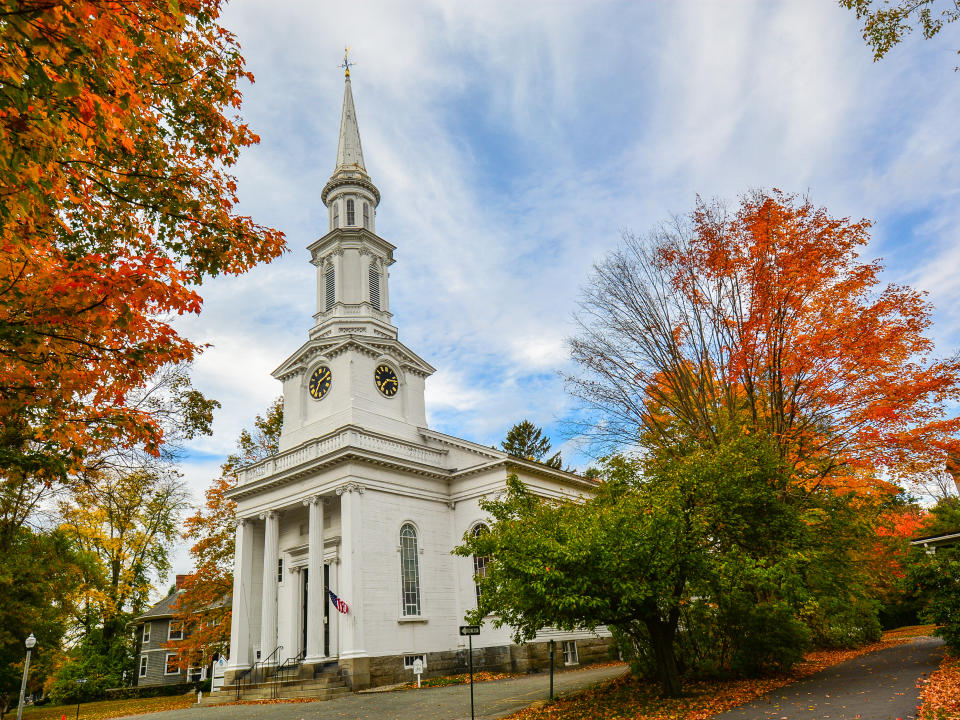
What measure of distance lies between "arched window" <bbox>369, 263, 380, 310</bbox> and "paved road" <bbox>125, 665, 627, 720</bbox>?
60.1ft

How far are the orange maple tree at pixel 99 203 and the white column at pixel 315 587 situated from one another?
15.6 meters

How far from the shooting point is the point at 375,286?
107 feet

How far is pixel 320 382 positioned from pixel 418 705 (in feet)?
54.3

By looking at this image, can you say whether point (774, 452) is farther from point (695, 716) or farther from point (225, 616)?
point (225, 616)

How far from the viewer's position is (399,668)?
22828 mm

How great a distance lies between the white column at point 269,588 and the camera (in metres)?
25.5

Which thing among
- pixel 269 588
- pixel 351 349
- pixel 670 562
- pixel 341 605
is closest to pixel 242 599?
pixel 269 588

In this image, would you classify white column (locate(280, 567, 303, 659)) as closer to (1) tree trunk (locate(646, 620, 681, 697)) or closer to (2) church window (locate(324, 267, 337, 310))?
(2) church window (locate(324, 267, 337, 310))

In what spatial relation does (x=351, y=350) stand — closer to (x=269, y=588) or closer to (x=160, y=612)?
(x=269, y=588)

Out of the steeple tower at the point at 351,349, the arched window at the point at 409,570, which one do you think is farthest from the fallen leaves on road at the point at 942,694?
the steeple tower at the point at 351,349

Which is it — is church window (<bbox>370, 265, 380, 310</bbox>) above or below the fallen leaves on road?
above

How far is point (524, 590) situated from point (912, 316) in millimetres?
11479

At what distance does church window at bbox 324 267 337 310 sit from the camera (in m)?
32.2

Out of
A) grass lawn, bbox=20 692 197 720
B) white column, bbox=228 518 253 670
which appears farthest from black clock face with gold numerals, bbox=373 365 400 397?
grass lawn, bbox=20 692 197 720
